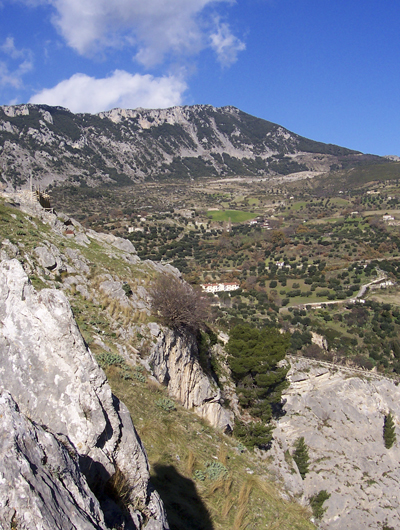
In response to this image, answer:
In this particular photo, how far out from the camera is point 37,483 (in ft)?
7.66

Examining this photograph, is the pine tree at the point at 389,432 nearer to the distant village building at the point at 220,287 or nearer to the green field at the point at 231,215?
the distant village building at the point at 220,287

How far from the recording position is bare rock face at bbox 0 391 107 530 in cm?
216

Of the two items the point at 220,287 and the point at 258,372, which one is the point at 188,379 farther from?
the point at 220,287

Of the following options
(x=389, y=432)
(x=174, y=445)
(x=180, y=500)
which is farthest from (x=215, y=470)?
(x=389, y=432)

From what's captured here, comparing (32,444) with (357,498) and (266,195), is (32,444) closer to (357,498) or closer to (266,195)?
(357,498)

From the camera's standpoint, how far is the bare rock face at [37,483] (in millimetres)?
2160

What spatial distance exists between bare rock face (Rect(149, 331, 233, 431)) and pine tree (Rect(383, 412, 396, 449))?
16.0m

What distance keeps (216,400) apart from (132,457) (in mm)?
12332

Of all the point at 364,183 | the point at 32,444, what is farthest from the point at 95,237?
the point at 364,183

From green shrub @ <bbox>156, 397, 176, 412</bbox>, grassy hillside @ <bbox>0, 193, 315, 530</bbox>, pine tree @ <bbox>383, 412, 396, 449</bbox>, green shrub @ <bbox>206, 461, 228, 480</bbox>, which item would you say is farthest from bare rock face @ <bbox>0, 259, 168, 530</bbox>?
pine tree @ <bbox>383, 412, 396, 449</bbox>

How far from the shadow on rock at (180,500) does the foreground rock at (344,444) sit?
10647 millimetres

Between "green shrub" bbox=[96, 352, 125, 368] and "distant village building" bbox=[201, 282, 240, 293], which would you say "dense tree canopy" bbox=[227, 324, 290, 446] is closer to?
"green shrub" bbox=[96, 352, 125, 368]

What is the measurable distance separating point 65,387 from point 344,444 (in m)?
24.9

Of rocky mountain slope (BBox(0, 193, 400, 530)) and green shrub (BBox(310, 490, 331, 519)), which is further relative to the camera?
green shrub (BBox(310, 490, 331, 519))
